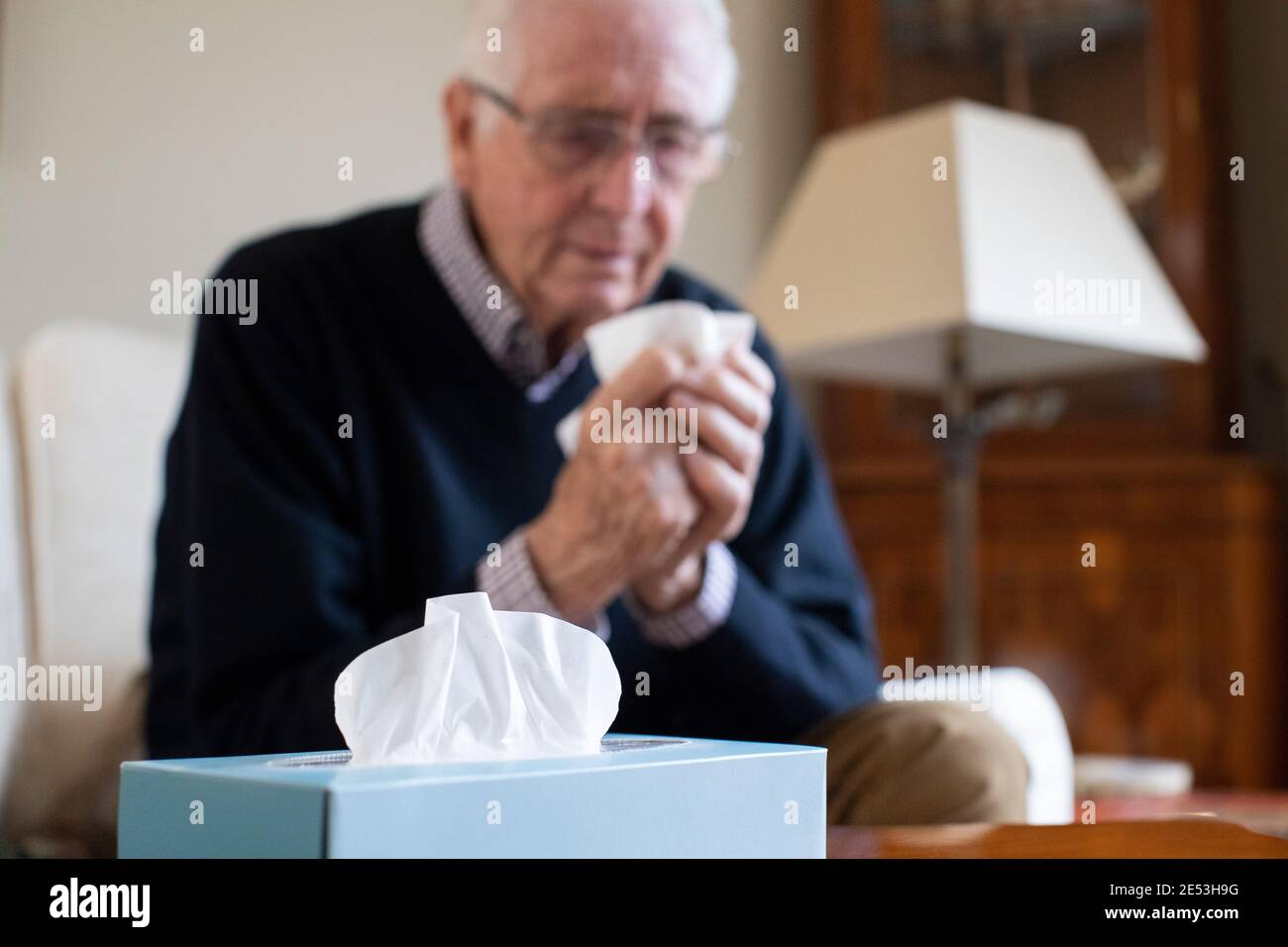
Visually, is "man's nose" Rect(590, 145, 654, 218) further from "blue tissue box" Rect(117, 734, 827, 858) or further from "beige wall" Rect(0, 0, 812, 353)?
"beige wall" Rect(0, 0, 812, 353)

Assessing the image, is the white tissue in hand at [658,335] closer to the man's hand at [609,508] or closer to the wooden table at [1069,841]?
the man's hand at [609,508]

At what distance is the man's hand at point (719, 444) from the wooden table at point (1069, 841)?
33 centimetres

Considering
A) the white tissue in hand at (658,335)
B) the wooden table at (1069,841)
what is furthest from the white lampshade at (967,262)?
the wooden table at (1069,841)

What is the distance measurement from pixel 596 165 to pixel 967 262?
69 cm

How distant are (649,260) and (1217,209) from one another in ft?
5.51

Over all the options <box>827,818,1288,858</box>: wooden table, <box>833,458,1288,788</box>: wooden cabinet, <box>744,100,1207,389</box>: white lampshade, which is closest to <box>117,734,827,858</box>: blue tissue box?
<box>827,818,1288,858</box>: wooden table

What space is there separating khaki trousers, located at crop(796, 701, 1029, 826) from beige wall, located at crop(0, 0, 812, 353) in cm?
139

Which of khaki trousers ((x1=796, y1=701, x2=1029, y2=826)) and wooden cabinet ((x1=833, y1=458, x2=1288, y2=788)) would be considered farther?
wooden cabinet ((x1=833, y1=458, x2=1288, y2=788))

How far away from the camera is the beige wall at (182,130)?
1.96 m

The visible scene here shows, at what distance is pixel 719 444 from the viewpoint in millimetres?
1021

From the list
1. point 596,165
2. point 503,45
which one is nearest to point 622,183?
point 596,165

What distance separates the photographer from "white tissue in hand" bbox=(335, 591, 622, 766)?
477 millimetres

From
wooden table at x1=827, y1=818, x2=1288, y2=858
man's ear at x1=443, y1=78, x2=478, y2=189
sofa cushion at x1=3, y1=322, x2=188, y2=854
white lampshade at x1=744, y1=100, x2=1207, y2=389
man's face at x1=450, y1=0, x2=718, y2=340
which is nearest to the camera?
wooden table at x1=827, y1=818, x2=1288, y2=858
